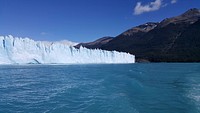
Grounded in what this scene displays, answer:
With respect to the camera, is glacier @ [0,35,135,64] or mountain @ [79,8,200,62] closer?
glacier @ [0,35,135,64]

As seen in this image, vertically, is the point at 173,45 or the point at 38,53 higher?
the point at 173,45

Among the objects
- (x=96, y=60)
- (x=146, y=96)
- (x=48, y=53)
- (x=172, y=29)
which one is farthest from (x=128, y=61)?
(x=172, y=29)

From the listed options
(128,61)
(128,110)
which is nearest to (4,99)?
(128,110)

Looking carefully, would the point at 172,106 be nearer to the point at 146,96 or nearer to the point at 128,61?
the point at 146,96

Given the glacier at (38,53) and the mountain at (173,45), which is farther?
the mountain at (173,45)

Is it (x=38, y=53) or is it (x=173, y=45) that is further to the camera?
(x=173, y=45)

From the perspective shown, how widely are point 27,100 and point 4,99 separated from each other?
4.07ft

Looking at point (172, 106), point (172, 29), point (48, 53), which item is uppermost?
point (172, 29)

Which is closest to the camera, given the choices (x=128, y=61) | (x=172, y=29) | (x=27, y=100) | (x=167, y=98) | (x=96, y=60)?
(x=27, y=100)

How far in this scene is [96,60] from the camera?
77.2 m

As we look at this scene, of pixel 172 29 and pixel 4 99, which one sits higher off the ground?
pixel 172 29

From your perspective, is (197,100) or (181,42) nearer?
(197,100)

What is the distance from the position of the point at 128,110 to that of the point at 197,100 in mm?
4609

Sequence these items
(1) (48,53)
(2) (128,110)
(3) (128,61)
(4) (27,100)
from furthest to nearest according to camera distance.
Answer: (3) (128,61), (1) (48,53), (4) (27,100), (2) (128,110)
